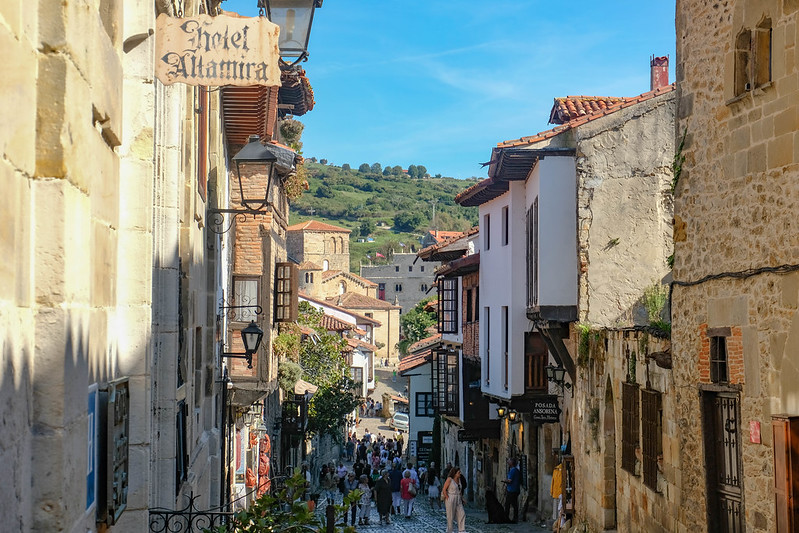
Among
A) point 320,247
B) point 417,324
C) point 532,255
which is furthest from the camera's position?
point 320,247

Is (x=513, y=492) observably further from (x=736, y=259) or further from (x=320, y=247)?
(x=320, y=247)

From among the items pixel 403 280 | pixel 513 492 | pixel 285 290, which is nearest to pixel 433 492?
pixel 513 492

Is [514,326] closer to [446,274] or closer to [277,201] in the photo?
[277,201]

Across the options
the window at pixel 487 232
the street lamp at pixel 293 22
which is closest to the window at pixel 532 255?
the window at pixel 487 232

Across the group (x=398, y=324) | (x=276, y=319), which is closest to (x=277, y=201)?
(x=276, y=319)

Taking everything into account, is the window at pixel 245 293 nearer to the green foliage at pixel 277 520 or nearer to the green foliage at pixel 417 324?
the green foliage at pixel 277 520

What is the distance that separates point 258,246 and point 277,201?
3.84 meters

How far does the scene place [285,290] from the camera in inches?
958

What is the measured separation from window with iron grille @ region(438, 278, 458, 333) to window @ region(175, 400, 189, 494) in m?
23.6

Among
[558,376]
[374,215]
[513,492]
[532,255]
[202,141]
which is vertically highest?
[374,215]

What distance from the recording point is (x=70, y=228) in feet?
12.5

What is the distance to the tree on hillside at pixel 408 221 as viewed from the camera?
18025cm

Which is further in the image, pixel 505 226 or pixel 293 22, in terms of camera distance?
pixel 505 226

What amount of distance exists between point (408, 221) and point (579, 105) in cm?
15778
